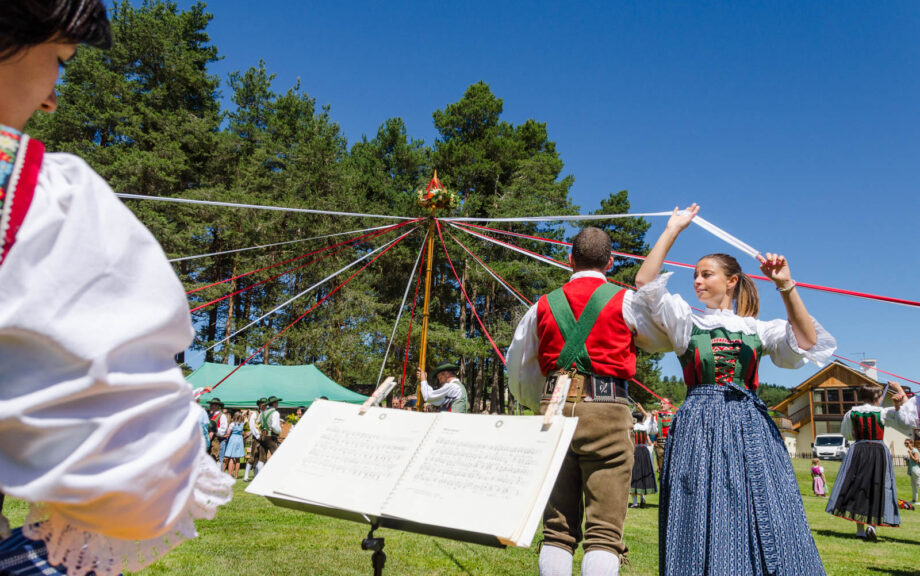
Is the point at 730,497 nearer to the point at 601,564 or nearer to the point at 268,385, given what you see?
the point at 601,564

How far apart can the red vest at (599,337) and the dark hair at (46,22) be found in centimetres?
227

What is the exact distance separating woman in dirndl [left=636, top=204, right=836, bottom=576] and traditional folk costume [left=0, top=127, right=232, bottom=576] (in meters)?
2.21

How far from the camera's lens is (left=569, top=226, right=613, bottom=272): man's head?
3059 mm

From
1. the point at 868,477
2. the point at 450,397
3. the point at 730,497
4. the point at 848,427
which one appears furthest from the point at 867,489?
the point at 730,497

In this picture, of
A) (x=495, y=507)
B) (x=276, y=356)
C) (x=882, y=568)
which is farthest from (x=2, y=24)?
(x=276, y=356)

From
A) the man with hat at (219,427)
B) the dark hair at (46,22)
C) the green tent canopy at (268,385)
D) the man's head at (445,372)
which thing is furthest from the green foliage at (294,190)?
the dark hair at (46,22)

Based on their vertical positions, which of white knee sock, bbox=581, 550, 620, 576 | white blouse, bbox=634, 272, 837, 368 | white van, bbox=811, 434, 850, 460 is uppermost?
white blouse, bbox=634, 272, 837, 368

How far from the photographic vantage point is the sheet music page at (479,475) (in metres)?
1.69

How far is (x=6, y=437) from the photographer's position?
69 centimetres

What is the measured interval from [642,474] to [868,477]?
3.64 m

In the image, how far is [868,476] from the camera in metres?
A: 7.67

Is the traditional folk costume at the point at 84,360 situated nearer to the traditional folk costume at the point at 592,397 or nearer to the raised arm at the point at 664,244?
the traditional folk costume at the point at 592,397

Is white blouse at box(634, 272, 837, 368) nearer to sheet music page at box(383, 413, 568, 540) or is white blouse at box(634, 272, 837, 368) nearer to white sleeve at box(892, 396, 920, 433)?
sheet music page at box(383, 413, 568, 540)

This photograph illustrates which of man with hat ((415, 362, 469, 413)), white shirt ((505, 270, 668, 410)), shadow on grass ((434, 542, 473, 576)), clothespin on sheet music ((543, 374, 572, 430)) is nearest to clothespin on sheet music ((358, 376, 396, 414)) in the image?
white shirt ((505, 270, 668, 410))
